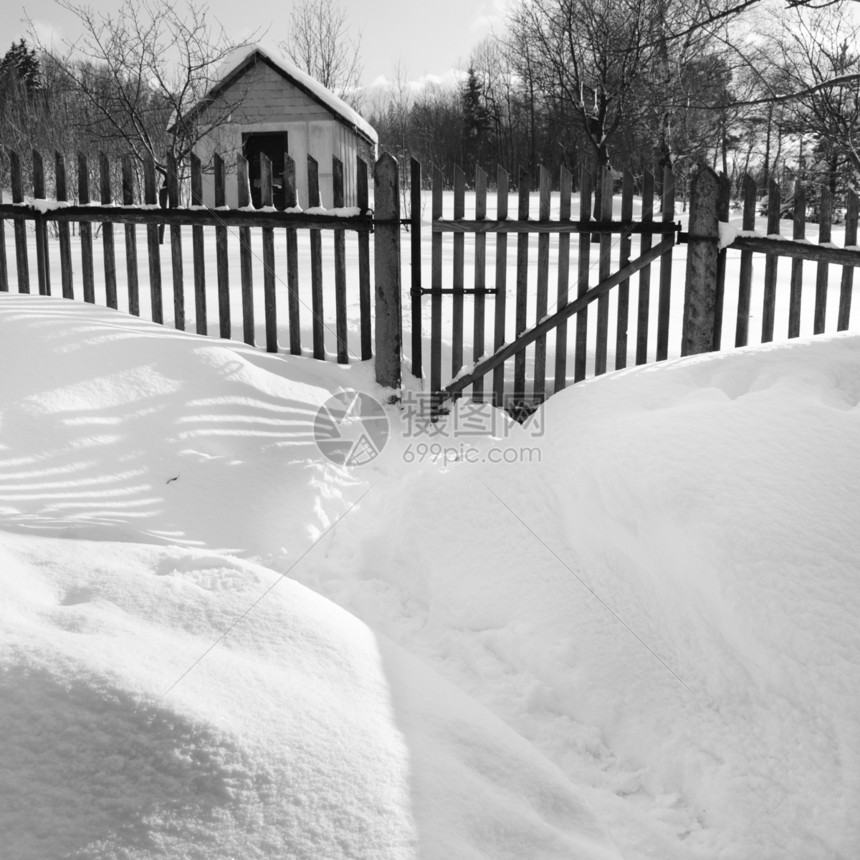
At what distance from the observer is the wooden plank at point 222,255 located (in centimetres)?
567

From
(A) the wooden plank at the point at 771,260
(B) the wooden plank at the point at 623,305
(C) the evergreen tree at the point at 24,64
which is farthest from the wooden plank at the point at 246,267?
(C) the evergreen tree at the point at 24,64

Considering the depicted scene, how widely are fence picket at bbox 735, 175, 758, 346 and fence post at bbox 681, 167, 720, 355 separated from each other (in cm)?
19

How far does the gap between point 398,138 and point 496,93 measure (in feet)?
45.5

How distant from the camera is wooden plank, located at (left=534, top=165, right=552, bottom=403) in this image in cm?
551

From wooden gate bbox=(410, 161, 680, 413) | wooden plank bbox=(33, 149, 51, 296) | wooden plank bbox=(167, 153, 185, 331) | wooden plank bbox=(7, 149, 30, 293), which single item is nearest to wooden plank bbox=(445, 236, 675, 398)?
wooden gate bbox=(410, 161, 680, 413)

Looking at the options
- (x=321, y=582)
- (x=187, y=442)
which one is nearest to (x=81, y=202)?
(x=187, y=442)

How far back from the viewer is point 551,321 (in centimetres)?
572

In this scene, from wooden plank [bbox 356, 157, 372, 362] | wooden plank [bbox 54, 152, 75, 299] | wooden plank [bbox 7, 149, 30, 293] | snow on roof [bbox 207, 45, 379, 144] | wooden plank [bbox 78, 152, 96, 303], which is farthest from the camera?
snow on roof [bbox 207, 45, 379, 144]

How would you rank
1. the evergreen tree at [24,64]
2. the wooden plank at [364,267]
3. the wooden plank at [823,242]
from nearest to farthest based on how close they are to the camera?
the wooden plank at [823,242] < the wooden plank at [364,267] < the evergreen tree at [24,64]

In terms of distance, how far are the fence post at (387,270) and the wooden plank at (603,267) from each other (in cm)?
150

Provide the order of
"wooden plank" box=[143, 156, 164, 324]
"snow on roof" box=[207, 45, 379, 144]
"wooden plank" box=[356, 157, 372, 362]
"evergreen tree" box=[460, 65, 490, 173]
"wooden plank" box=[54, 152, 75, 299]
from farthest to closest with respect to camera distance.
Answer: "evergreen tree" box=[460, 65, 490, 173] < "snow on roof" box=[207, 45, 379, 144] < "wooden plank" box=[54, 152, 75, 299] < "wooden plank" box=[143, 156, 164, 324] < "wooden plank" box=[356, 157, 372, 362]

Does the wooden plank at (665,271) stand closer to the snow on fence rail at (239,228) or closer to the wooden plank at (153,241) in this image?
the snow on fence rail at (239,228)

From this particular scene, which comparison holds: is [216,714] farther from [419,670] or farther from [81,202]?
[81,202]

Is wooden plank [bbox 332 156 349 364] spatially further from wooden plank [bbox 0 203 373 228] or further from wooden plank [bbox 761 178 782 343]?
wooden plank [bbox 761 178 782 343]
